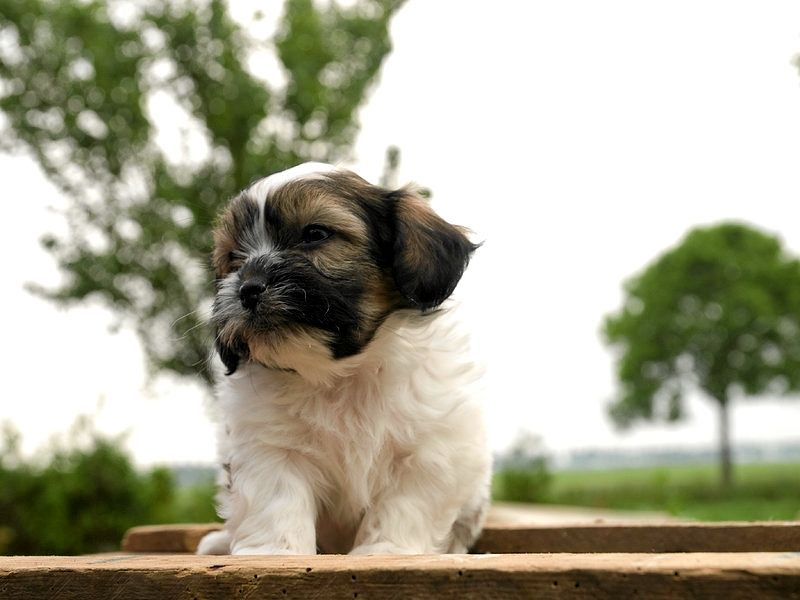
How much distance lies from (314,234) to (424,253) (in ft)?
1.14

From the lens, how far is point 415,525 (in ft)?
9.50

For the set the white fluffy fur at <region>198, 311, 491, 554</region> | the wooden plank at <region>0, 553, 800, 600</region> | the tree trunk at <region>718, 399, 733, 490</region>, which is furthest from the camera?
the tree trunk at <region>718, 399, 733, 490</region>

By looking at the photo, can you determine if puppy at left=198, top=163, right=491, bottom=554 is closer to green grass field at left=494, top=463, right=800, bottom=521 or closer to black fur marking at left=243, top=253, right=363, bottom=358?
black fur marking at left=243, top=253, right=363, bottom=358

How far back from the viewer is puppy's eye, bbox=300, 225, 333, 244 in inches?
111

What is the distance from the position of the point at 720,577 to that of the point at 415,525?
4.52 feet

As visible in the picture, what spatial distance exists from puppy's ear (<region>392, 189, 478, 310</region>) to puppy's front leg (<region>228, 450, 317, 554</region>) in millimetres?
657

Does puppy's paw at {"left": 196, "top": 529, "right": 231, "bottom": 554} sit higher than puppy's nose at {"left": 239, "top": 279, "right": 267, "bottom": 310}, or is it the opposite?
puppy's nose at {"left": 239, "top": 279, "right": 267, "bottom": 310}

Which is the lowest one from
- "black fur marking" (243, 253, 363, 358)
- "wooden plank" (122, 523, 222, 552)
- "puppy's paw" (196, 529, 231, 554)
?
"wooden plank" (122, 523, 222, 552)

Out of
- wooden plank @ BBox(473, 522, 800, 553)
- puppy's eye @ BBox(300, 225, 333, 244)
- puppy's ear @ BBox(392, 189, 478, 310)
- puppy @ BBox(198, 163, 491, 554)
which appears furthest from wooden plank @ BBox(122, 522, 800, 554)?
puppy's eye @ BBox(300, 225, 333, 244)

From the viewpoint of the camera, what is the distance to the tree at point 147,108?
10055 mm

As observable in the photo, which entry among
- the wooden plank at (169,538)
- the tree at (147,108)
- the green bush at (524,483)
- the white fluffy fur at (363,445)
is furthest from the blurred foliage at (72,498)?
the white fluffy fur at (363,445)

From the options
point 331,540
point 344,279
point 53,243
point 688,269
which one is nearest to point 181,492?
point 53,243

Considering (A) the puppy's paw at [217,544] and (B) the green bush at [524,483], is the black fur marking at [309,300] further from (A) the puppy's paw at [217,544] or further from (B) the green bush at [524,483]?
(B) the green bush at [524,483]

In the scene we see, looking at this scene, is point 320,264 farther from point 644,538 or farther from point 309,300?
point 644,538
